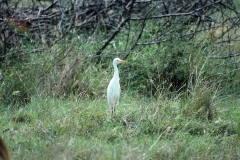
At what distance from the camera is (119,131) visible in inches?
203

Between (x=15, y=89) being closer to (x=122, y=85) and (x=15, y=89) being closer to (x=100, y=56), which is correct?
(x=122, y=85)

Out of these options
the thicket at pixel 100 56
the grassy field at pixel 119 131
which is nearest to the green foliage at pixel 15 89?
the thicket at pixel 100 56

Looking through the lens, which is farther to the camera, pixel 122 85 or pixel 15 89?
pixel 122 85

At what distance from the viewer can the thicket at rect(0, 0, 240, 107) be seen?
656cm

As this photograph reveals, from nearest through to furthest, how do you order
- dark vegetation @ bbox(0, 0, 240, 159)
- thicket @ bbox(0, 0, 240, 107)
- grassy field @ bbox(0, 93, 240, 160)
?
1. grassy field @ bbox(0, 93, 240, 160)
2. dark vegetation @ bbox(0, 0, 240, 159)
3. thicket @ bbox(0, 0, 240, 107)

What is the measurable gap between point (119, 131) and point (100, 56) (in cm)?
286

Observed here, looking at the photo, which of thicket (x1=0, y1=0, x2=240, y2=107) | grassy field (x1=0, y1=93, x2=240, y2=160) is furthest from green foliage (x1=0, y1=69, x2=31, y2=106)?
grassy field (x1=0, y1=93, x2=240, y2=160)

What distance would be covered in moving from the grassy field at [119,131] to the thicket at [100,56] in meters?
0.31

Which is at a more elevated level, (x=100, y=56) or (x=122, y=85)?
(x=100, y=56)

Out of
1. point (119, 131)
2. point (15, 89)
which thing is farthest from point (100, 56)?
point (119, 131)

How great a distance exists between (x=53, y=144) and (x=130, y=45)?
388cm

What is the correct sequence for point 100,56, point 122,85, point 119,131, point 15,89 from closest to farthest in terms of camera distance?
point 119,131 → point 15,89 → point 122,85 → point 100,56

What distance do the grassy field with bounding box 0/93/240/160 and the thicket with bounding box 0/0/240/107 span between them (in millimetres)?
313

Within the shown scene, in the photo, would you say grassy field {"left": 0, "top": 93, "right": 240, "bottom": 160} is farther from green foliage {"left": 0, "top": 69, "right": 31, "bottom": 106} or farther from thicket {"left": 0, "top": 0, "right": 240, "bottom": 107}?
thicket {"left": 0, "top": 0, "right": 240, "bottom": 107}
